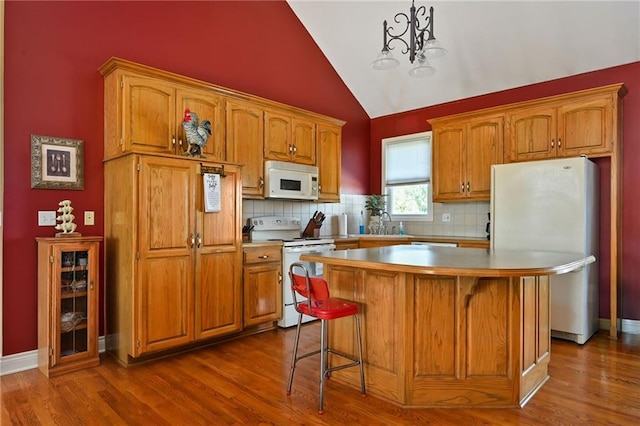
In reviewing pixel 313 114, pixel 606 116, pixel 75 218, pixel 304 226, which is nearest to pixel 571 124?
pixel 606 116

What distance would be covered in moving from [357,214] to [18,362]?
13.7 feet

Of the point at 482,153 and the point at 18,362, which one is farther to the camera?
the point at 482,153

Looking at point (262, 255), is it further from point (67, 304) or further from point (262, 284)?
point (67, 304)

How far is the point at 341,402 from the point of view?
2467mm

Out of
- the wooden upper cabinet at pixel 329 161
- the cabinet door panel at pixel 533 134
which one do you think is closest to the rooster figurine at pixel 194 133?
the wooden upper cabinet at pixel 329 161

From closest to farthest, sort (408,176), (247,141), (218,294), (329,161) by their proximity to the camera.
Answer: (218,294)
(247,141)
(329,161)
(408,176)

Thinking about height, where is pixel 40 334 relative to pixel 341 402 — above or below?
above

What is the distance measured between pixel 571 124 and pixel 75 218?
4639 millimetres

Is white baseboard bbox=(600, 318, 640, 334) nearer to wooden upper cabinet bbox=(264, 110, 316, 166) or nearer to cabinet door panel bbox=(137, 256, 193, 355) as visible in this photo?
wooden upper cabinet bbox=(264, 110, 316, 166)

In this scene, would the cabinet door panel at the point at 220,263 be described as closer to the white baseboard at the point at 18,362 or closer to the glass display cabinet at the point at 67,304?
the glass display cabinet at the point at 67,304

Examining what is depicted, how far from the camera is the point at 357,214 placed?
588 centimetres

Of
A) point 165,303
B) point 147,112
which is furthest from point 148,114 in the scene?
point 165,303

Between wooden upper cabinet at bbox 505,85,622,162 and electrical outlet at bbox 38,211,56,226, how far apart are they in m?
4.37

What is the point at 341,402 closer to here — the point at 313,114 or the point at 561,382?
the point at 561,382
